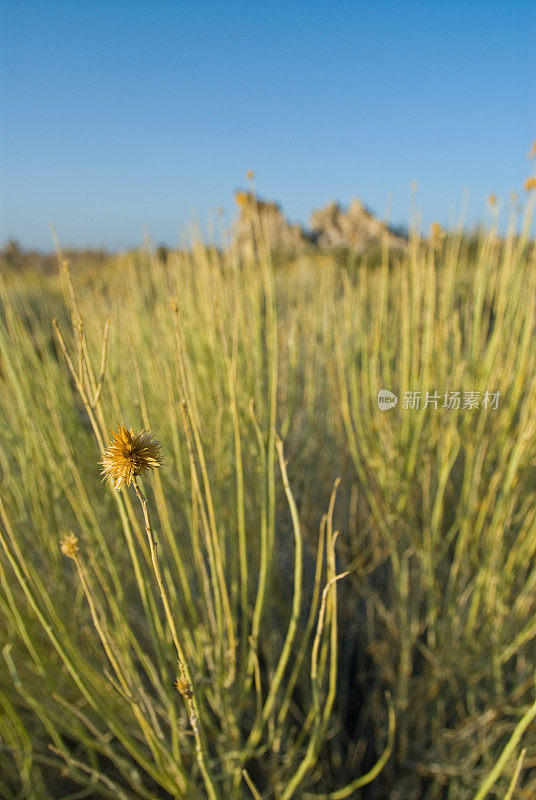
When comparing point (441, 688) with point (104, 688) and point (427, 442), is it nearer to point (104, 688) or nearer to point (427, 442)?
point (427, 442)

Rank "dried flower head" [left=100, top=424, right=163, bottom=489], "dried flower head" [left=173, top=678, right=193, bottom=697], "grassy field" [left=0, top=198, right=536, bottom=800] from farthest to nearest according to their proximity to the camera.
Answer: "grassy field" [left=0, top=198, right=536, bottom=800] < "dried flower head" [left=173, top=678, right=193, bottom=697] < "dried flower head" [left=100, top=424, right=163, bottom=489]

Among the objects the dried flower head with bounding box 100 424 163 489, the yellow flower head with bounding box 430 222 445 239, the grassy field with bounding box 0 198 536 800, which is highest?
the yellow flower head with bounding box 430 222 445 239

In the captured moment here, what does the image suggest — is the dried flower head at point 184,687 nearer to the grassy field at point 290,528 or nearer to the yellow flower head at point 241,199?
the grassy field at point 290,528

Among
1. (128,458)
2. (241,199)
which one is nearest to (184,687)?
(128,458)

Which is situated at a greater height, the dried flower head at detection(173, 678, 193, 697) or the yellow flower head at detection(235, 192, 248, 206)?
the yellow flower head at detection(235, 192, 248, 206)

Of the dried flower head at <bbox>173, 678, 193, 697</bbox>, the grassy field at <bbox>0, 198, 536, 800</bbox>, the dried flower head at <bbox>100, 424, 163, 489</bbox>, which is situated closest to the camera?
the dried flower head at <bbox>100, 424, 163, 489</bbox>

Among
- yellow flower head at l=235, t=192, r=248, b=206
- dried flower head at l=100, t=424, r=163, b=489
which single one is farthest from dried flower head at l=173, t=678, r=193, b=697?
yellow flower head at l=235, t=192, r=248, b=206

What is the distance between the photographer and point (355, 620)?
74.8 inches

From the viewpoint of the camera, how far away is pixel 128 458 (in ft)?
1.71

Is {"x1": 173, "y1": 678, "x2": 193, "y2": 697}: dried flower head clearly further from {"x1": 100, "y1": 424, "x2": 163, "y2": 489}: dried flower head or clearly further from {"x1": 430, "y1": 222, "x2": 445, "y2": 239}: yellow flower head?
{"x1": 430, "y1": 222, "x2": 445, "y2": 239}: yellow flower head

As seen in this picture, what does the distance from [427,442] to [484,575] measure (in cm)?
39

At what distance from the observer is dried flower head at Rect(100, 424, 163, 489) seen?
52 centimetres

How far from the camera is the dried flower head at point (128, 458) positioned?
52 cm

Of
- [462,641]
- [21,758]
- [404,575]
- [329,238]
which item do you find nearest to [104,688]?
[21,758]
